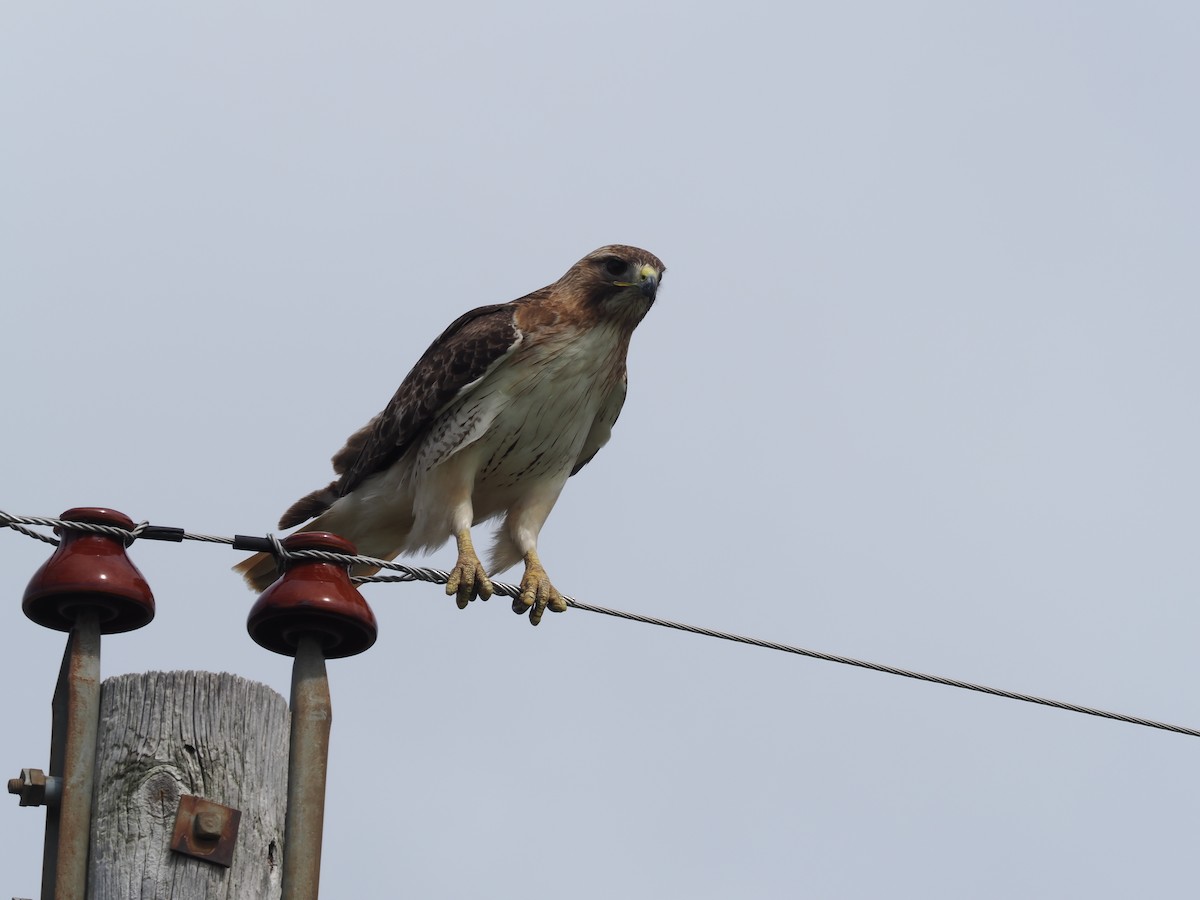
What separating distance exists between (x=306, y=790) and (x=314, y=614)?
1.53ft

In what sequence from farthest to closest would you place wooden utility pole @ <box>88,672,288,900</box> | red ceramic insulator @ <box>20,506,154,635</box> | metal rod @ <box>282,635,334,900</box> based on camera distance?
1. red ceramic insulator @ <box>20,506,154,635</box>
2. metal rod @ <box>282,635,334,900</box>
3. wooden utility pole @ <box>88,672,288,900</box>

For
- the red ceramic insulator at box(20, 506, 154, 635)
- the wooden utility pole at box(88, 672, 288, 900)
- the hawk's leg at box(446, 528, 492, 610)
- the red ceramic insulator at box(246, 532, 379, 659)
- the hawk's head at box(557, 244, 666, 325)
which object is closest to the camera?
the wooden utility pole at box(88, 672, 288, 900)

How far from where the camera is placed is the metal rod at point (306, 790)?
3.64m

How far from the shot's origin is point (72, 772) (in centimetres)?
358

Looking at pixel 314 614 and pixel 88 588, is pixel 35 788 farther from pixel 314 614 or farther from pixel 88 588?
pixel 314 614

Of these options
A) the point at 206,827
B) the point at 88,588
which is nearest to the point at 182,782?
the point at 206,827

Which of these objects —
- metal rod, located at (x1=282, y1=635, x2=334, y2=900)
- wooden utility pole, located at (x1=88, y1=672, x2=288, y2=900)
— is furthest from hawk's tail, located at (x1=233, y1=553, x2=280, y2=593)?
wooden utility pole, located at (x1=88, y1=672, x2=288, y2=900)

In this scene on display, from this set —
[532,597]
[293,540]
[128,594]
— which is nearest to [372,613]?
[293,540]

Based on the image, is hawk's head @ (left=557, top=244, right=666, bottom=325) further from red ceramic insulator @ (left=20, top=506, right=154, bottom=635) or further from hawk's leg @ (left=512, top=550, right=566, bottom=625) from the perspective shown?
red ceramic insulator @ (left=20, top=506, right=154, bottom=635)

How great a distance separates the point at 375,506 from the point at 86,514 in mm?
3907

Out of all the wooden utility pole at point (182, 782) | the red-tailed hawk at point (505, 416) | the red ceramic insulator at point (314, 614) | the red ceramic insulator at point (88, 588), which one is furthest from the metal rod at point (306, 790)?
the red-tailed hawk at point (505, 416)

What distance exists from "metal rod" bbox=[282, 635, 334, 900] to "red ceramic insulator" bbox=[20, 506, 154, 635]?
0.41 meters

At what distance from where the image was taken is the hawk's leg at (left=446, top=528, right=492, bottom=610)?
267 inches

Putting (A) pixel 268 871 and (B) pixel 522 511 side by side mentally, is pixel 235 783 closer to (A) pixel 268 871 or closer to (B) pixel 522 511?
(A) pixel 268 871
